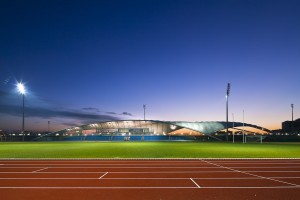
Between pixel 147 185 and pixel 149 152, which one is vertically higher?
pixel 147 185

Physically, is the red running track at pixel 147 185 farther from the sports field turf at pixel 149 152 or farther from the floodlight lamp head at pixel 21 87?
the floodlight lamp head at pixel 21 87

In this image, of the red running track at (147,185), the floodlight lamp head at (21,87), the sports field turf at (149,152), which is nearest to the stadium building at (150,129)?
the floodlight lamp head at (21,87)

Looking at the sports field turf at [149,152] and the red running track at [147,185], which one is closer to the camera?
the red running track at [147,185]

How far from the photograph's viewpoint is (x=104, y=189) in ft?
31.7

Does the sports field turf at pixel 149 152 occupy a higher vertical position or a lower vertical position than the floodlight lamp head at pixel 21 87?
lower

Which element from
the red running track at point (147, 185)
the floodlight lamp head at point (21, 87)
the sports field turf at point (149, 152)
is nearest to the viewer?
the red running track at point (147, 185)

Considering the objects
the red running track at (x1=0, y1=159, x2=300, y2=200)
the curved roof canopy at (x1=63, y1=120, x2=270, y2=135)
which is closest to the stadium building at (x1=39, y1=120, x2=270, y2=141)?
the curved roof canopy at (x1=63, y1=120, x2=270, y2=135)

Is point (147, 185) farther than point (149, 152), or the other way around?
point (149, 152)

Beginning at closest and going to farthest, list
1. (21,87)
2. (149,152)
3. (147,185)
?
(147,185) < (149,152) < (21,87)

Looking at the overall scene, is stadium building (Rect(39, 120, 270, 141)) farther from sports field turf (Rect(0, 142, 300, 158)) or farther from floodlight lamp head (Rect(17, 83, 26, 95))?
sports field turf (Rect(0, 142, 300, 158))

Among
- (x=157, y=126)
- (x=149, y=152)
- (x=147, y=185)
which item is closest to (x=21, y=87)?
(x=149, y=152)

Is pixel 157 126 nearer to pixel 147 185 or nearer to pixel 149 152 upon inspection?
pixel 149 152

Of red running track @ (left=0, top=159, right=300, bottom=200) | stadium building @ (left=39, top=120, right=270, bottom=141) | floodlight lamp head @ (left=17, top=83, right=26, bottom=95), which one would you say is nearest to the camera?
red running track @ (left=0, top=159, right=300, bottom=200)

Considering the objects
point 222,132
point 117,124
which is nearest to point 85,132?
point 117,124
